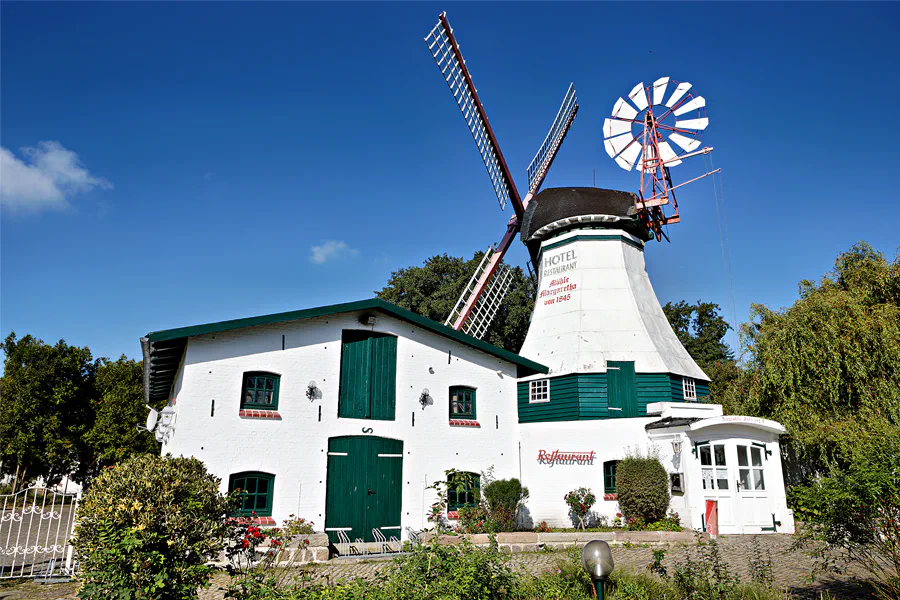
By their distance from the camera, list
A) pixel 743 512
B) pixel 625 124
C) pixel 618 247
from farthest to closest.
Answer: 1. pixel 625 124
2. pixel 618 247
3. pixel 743 512

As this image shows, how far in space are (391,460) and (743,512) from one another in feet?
32.3

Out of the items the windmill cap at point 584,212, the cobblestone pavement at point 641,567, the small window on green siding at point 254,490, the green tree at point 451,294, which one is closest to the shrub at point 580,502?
the cobblestone pavement at point 641,567

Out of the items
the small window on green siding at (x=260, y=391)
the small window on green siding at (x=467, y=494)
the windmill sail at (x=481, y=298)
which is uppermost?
the windmill sail at (x=481, y=298)

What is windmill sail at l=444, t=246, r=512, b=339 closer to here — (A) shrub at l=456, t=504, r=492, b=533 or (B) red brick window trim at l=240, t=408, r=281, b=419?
(A) shrub at l=456, t=504, r=492, b=533

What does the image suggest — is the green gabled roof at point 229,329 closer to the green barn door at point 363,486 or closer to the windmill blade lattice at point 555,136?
the green barn door at point 363,486

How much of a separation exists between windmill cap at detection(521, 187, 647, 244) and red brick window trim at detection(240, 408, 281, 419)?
14770 millimetres

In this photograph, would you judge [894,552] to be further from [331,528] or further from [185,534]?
[331,528]

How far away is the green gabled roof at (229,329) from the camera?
1247 cm

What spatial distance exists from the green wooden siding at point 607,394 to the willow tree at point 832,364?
8.75ft

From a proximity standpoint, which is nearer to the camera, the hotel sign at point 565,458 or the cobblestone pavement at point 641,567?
the cobblestone pavement at point 641,567

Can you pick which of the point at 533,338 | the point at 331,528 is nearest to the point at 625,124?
Result: the point at 533,338

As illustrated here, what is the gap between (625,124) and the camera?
81.4 feet

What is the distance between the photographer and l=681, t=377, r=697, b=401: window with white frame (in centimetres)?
2133

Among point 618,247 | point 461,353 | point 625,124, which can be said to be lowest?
point 461,353
